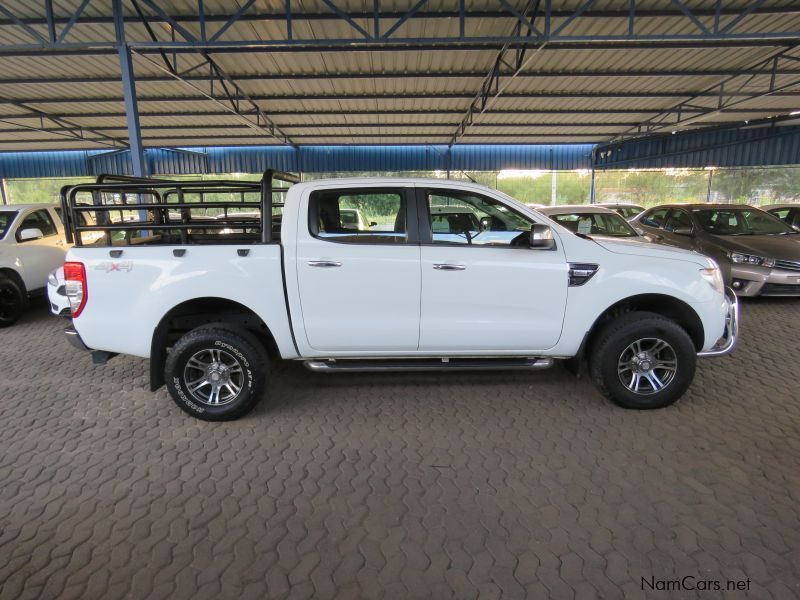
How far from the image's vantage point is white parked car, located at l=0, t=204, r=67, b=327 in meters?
6.92

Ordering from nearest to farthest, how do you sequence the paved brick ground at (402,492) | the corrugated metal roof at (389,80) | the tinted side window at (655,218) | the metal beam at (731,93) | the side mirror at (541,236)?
1. the paved brick ground at (402,492)
2. the side mirror at (541,236)
3. the corrugated metal roof at (389,80)
4. the tinted side window at (655,218)
5. the metal beam at (731,93)

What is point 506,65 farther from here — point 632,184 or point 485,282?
point 632,184

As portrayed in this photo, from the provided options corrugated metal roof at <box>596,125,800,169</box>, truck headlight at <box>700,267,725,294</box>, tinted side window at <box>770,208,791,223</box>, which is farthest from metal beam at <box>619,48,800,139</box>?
truck headlight at <box>700,267,725,294</box>

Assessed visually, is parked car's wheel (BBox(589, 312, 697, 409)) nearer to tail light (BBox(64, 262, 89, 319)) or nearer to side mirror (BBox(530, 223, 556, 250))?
side mirror (BBox(530, 223, 556, 250))

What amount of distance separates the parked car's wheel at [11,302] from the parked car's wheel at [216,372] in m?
5.18

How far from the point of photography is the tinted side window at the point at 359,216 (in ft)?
12.2

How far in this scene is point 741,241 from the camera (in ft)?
25.6

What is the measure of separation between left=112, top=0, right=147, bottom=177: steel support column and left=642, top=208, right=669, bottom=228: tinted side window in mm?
10357

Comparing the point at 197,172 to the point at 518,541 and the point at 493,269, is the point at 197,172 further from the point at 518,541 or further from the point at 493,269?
the point at 518,541

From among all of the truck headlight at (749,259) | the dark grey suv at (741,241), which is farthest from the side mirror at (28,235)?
the truck headlight at (749,259)

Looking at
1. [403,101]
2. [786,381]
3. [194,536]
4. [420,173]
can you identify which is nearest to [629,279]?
[786,381]

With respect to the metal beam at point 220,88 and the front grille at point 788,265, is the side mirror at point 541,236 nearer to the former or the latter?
the front grille at point 788,265

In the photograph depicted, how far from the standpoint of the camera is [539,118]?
52.2 ft

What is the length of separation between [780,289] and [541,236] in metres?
6.34
